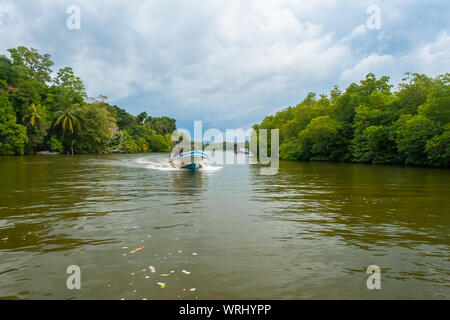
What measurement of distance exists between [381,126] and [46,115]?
66.9m

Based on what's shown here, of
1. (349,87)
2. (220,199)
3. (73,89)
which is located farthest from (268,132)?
(220,199)

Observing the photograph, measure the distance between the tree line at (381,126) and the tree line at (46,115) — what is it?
4792 centimetres

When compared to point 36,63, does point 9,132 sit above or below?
below

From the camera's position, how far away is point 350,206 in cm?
956

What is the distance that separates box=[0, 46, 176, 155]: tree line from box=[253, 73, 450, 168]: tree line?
47.9 m

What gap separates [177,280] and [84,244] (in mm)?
2506

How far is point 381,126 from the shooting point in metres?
35.3

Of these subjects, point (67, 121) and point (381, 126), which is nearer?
point (381, 126)

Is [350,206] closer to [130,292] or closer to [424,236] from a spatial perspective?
[424,236]

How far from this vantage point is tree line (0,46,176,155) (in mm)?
54938

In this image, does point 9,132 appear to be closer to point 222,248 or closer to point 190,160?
point 190,160

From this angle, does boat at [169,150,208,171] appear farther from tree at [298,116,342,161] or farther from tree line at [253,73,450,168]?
tree at [298,116,342,161]

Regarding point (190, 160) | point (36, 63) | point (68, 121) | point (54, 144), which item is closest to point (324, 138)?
point (190, 160)

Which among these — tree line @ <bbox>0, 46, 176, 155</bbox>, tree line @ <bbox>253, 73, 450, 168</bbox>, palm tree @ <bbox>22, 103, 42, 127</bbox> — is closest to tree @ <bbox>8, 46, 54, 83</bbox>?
tree line @ <bbox>0, 46, 176, 155</bbox>
